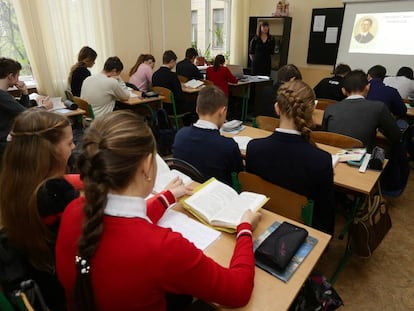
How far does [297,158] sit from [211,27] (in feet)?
20.7

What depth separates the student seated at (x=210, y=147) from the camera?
176cm

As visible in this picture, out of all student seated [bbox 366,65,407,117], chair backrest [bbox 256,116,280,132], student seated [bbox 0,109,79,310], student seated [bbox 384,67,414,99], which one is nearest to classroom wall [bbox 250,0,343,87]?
student seated [bbox 384,67,414,99]

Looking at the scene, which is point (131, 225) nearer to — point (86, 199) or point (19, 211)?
point (86, 199)

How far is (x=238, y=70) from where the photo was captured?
5457mm

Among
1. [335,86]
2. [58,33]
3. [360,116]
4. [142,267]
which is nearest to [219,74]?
[335,86]

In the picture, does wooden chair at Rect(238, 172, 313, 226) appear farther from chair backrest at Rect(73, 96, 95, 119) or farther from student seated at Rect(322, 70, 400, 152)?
chair backrest at Rect(73, 96, 95, 119)

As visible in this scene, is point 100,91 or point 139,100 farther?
point 139,100

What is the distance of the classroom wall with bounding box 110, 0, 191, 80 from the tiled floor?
4460mm

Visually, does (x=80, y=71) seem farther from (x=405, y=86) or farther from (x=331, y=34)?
(x=331, y=34)

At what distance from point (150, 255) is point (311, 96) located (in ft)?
4.38

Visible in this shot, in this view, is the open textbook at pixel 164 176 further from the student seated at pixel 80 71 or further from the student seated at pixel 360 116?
the student seated at pixel 80 71

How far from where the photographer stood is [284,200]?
1464 mm

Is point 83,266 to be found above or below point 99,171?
below

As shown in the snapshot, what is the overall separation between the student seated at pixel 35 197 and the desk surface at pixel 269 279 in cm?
57
